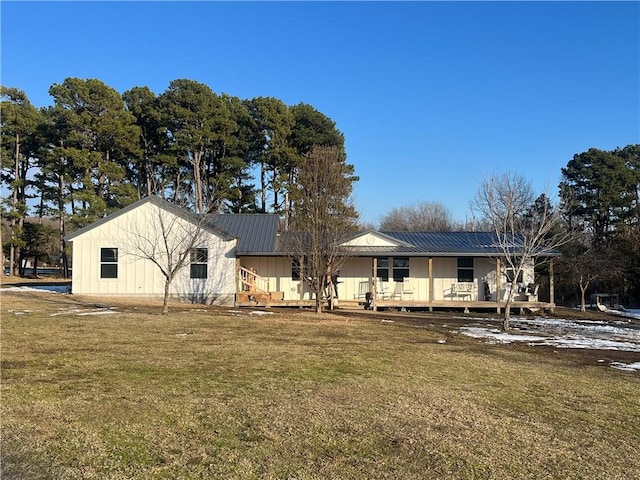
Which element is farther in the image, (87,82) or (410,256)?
(87,82)

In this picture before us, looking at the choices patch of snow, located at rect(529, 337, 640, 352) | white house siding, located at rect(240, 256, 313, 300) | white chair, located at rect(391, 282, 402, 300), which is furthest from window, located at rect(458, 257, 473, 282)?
patch of snow, located at rect(529, 337, 640, 352)

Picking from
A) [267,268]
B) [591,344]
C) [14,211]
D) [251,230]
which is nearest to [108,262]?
[251,230]

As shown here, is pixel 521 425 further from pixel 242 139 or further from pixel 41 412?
pixel 242 139

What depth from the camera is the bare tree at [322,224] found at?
1831cm

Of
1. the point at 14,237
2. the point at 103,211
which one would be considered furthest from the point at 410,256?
the point at 14,237

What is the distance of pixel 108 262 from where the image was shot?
70.0 feet

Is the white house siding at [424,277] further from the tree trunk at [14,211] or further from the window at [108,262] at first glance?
the tree trunk at [14,211]

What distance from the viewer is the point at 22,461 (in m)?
3.68

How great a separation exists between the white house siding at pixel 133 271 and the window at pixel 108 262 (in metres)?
0.14

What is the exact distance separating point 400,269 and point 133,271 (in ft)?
39.5

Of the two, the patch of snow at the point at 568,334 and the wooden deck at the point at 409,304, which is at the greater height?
the wooden deck at the point at 409,304

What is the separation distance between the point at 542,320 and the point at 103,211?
26828 millimetres

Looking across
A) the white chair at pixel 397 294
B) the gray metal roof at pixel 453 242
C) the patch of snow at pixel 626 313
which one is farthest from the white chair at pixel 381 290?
the patch of snow at pixel 626 313

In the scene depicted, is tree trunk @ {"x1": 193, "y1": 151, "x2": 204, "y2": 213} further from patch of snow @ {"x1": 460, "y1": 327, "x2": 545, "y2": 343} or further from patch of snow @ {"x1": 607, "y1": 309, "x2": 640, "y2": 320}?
patch of snow @ {"x1": 607, "y1": 309, "x2": 640, "y2": 320}
